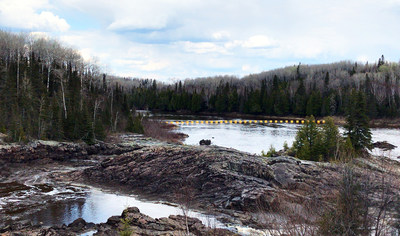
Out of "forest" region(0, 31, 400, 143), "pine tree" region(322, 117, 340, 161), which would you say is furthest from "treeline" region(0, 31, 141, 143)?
"pine tree" region(322, 117, 340, 161)

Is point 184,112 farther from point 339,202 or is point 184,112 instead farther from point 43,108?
point 339,202

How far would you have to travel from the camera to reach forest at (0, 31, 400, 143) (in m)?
40.7

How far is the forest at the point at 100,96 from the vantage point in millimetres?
40656

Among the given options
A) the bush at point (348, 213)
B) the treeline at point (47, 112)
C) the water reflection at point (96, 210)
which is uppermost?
the treeline at point (47, 112)

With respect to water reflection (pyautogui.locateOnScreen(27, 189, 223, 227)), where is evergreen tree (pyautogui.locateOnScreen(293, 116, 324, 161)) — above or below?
above

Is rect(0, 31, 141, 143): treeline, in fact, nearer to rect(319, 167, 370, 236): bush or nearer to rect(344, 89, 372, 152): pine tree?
rect(344, 89, 372, 152): pine tree

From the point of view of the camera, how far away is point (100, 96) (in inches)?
2761

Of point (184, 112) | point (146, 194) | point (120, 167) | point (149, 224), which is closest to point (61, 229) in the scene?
point (149, 224)

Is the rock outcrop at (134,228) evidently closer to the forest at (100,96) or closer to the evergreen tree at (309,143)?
the evergreen tree at (309,143)

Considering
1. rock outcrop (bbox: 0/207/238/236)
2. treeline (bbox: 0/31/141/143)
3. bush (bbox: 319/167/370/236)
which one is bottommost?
rock outcrop (bbox: 0/207/238/236)

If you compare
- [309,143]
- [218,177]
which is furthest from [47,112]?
[309,143]

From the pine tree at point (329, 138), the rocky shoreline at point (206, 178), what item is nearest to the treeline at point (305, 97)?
the pine tree at point (329, 138)

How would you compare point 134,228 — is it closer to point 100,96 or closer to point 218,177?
point 218,177

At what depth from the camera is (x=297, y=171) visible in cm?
2453
